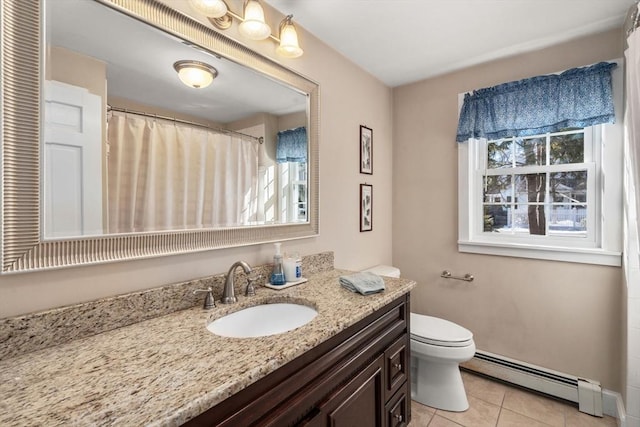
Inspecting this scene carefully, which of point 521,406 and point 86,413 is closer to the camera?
point 86,413

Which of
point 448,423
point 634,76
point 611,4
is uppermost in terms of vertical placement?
point 611,4

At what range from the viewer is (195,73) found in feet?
4.11

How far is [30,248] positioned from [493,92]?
8.59ft

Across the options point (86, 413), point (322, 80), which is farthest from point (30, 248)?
point (322, 80)

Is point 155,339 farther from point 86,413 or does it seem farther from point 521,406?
point 521,406

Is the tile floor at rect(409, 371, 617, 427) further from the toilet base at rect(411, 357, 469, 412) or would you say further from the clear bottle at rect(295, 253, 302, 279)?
the clear bottle at rect(295, 253, 302, 279)

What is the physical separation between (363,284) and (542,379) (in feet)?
5.32

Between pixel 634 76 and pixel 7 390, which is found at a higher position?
pixel 634 76

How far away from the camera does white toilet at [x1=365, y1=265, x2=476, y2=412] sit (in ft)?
5.87

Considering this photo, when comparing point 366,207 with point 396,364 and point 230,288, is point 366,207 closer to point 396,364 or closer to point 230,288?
point 396,364

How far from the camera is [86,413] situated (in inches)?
22.5

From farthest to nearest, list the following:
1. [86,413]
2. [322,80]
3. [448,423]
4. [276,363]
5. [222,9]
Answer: [322,80] < [448,423] < [222,9] < [276,363] < [86,413]

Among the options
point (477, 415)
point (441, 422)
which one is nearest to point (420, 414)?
point (441, 422)

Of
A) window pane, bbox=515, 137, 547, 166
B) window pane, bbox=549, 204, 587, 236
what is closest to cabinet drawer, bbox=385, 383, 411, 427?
window pane, bbox=549, 204, 587, 236
